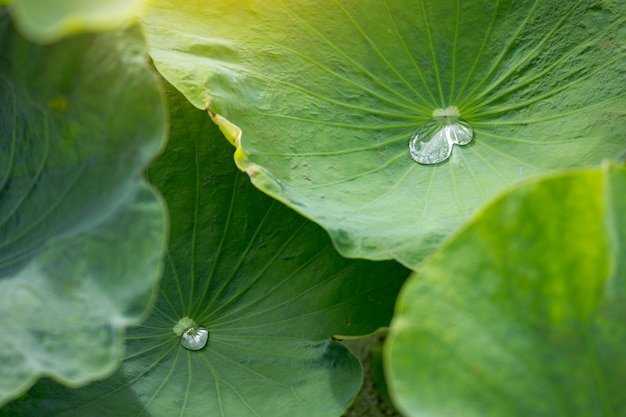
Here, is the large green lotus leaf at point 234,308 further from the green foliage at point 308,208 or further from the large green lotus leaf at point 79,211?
the large green lotus leaf at point 79,211

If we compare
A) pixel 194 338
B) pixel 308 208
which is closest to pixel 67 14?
pixel 308 208

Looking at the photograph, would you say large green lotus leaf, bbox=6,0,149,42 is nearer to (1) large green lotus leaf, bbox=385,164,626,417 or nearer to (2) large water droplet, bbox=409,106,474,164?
(1) large green lotus leaf, bbox=385,164,626,417

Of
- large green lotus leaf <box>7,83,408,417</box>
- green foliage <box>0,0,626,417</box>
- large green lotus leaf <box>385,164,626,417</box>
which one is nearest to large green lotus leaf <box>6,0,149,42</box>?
green foliage <box>0,0,626,417</box>

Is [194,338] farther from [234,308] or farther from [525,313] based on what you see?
[525,313]

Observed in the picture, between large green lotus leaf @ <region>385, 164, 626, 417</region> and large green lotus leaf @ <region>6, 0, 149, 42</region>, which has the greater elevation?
large green lotus leaf @ <region>6, 0, 149, 42</region>

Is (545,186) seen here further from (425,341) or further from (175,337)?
(175,337)

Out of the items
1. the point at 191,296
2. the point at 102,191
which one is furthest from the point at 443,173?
the point at 102,191
